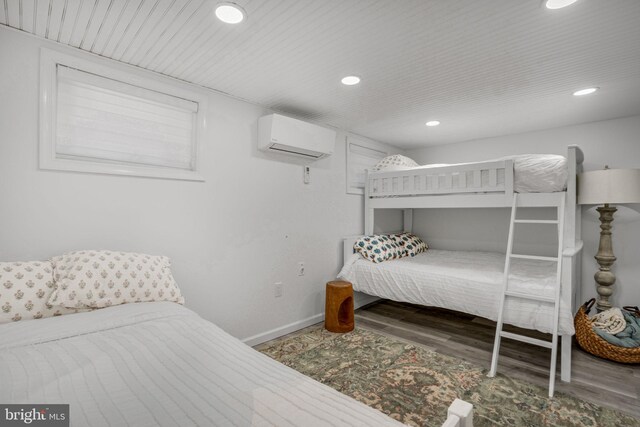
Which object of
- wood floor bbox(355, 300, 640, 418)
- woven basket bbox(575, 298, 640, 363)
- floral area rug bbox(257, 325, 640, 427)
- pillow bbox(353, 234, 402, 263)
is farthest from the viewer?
pillow bbox(353, 234, 402, 263)

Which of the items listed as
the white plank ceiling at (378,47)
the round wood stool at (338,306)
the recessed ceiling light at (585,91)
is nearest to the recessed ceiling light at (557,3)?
the white plank ceiling at (378,47)

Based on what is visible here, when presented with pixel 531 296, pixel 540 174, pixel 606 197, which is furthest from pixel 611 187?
pixel 531 296

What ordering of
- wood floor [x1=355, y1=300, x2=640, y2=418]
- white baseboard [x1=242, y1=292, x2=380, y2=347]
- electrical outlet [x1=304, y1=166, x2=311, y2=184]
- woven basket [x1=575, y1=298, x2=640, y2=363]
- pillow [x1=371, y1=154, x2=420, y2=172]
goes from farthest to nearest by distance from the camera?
pillow [x1=371, y1=154, x2=420, y2=172] < electrical outlet [x1=304, y1=166, x2=311, y2=184] < white baseboard [x1=242, y1=292, x2=380, y2=347] < woven basket [x1=575, y1=298, x2=640, y2=363] < wood floor [x1=355, y1=300, x2=640, y2=418]

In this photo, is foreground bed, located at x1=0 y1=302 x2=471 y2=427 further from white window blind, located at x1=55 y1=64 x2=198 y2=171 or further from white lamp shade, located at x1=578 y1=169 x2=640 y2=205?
white lamp shade, located at x1=578 y1=169 x2=640 y2=205

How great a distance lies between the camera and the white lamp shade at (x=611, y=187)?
2.34 m

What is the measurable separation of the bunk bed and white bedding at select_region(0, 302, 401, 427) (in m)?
2.02

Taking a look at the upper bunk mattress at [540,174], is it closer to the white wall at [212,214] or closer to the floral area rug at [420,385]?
the floral area rug at [420,385]

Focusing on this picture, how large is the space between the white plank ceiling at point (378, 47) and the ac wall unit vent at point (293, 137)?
0.19 metres

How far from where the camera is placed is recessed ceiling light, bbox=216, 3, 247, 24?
140cm

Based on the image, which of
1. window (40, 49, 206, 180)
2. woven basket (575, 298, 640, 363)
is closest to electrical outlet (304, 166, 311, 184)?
window (40, 49, 206, 180)

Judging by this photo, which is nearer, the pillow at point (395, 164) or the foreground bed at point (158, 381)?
the foreground bed at point (158, 381)

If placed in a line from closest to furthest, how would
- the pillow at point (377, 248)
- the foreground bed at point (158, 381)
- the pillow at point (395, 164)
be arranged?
the foreground bed at point (158, 381)
the pillow at point (377, 248)
the pillow at point (395, 164)

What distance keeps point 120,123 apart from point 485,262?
3.47m

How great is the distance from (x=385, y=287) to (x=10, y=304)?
271 cm
